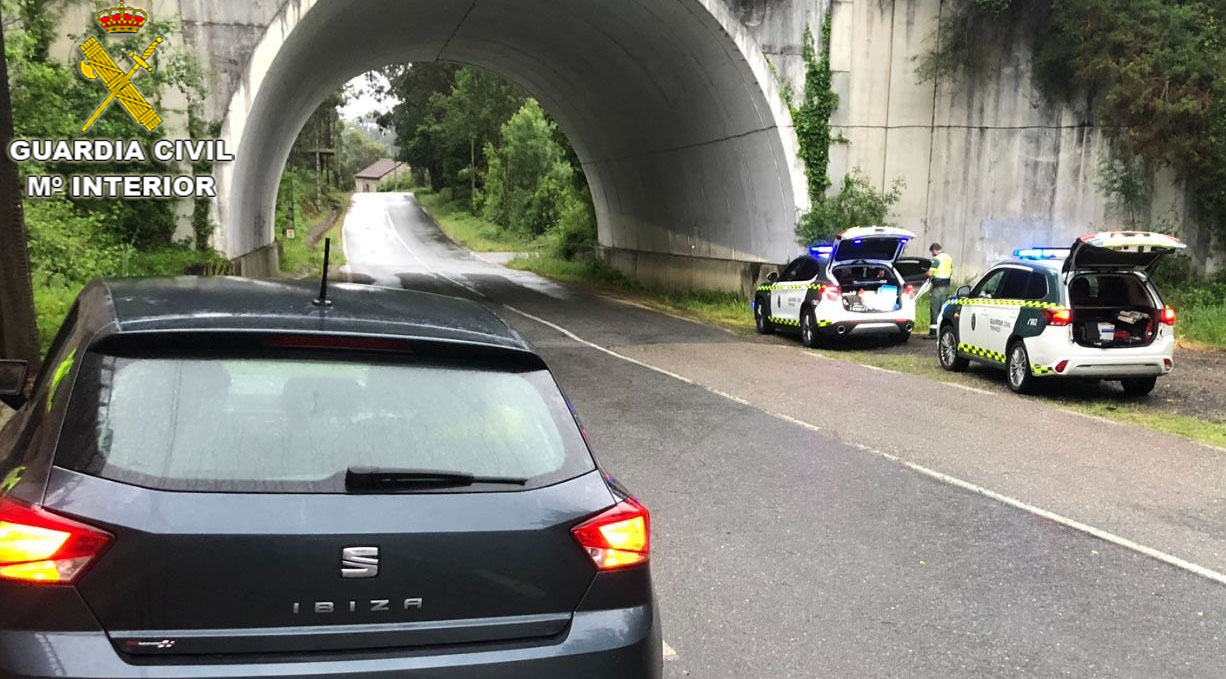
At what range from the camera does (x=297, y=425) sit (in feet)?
7.91

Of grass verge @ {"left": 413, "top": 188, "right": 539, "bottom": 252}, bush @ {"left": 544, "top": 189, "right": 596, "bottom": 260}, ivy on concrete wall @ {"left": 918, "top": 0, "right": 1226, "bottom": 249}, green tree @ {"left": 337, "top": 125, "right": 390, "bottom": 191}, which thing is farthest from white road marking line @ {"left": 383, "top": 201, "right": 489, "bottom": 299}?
green tree @ {"left": 337, "top": 125, "right": 390, "bottom": 191}

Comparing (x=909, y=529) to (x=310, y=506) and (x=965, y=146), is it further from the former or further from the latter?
(x=965, y=146)

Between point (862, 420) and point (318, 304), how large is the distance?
24.5ft

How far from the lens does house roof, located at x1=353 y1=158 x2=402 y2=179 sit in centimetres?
13400

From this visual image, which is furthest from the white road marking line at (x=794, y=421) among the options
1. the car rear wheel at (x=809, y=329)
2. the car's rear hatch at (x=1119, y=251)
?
the car rear wheel at (x=809, y=329)

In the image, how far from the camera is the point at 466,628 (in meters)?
2.32

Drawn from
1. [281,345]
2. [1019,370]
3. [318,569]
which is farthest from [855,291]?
[318,569]

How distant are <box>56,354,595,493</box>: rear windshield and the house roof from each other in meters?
135

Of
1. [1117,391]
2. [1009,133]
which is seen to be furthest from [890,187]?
[1117,391]

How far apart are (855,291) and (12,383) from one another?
1339 centimetres

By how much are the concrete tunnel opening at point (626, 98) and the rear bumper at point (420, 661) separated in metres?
16.4

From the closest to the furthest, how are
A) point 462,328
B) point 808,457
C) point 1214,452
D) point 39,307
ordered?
point 462,328
point 808,457
point 1214,452
point 39,307

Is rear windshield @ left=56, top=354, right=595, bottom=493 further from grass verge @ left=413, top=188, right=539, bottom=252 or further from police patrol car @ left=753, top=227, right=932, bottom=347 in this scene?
grass verge @ left=413, top=188, right=539, bottom=252

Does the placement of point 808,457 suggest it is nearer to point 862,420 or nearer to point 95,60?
point 862,420
